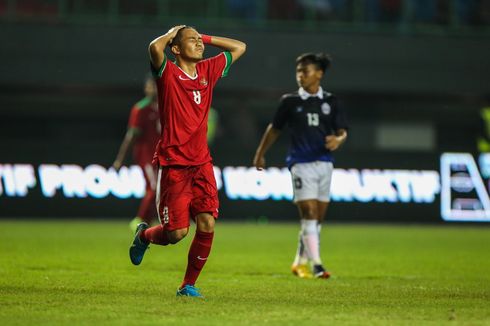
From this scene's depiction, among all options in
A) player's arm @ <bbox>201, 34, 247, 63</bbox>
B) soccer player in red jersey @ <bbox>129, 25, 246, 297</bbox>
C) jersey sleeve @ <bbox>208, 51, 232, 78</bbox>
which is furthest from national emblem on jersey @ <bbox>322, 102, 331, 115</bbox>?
soccer player in red jersey @ <bbox>129, 25, 246, 297</bbox>

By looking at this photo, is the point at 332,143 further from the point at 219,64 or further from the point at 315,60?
the point at 219,64

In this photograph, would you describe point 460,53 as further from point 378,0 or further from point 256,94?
point 256,94

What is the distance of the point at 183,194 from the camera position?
8.50 meters

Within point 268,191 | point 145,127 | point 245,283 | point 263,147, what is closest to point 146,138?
point 145,127

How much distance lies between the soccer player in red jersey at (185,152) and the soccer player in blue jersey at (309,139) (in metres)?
2.65

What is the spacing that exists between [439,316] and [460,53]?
19.3 metres

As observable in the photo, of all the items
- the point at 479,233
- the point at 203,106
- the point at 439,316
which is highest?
the point at 203,106

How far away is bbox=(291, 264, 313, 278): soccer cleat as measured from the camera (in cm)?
1109

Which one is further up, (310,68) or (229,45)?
(229,45)

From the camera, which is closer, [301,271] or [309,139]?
[301,271]

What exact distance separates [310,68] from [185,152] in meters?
3.21

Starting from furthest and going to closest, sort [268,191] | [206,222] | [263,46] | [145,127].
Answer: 1. [263,46]
2. [268,191]
3. [145,127]
4. [206,222]

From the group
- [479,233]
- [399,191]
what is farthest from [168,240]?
[399,191]

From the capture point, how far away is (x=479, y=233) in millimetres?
20250
